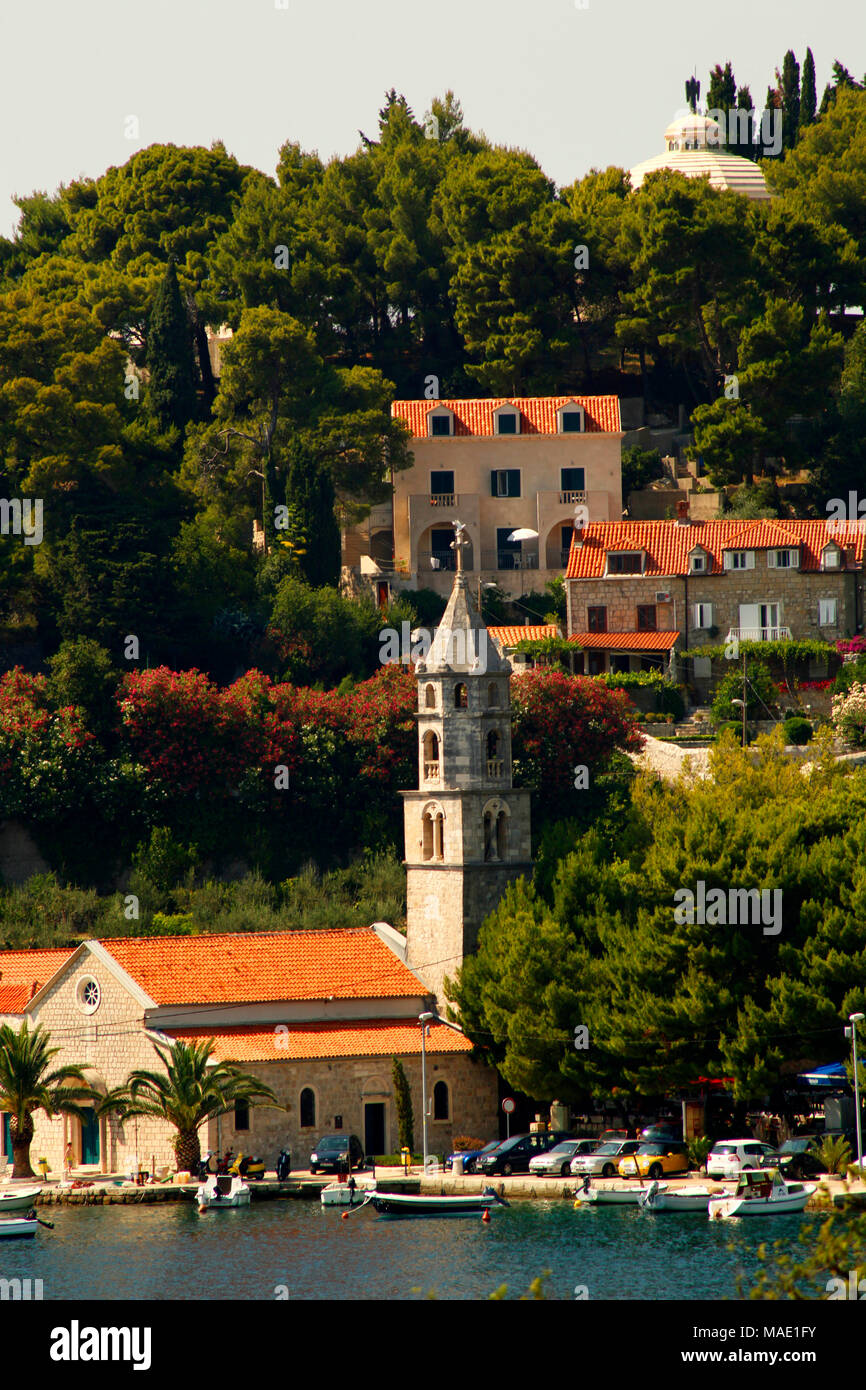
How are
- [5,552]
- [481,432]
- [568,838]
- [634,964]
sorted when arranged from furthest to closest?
[481,432]
[5,552]
[568,838]
[634,964]

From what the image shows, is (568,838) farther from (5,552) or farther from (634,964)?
(5,552)

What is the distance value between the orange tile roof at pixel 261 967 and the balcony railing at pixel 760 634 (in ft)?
81.8

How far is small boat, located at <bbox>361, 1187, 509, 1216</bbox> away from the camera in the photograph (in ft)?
156

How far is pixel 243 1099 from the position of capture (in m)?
53.1

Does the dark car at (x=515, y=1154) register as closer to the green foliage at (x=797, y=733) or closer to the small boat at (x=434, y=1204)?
the small boat at (x=434, y=1204)

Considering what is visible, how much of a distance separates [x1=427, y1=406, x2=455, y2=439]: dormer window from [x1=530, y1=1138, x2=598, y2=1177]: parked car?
39.4m

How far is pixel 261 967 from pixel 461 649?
10131 mm

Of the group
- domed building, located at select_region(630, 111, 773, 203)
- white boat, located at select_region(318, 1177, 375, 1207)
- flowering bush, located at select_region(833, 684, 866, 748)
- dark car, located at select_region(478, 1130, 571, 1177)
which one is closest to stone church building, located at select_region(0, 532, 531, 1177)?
dark car, located at select_region(478, 1130, 571, 1177)

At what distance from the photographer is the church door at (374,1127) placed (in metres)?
55.1

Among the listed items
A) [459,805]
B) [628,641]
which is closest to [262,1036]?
[459,805]

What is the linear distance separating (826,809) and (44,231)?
200 ft

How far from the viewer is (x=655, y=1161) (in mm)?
50125

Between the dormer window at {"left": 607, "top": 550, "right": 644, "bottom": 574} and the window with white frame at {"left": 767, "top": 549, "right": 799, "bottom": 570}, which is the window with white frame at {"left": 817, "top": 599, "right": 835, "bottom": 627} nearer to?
the window with white frame at {"left": 767, "top": 549, "right": 799, "bottom": 570}

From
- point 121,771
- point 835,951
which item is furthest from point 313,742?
point 835,951
